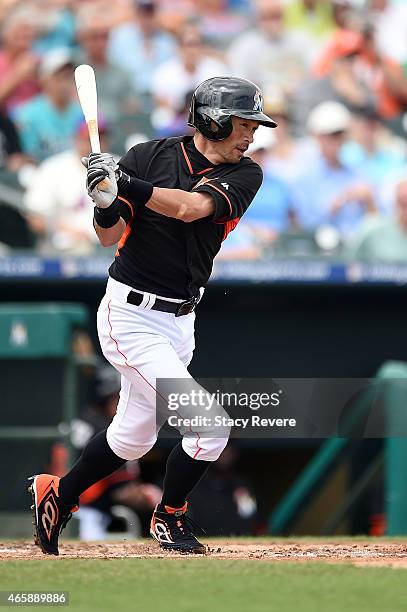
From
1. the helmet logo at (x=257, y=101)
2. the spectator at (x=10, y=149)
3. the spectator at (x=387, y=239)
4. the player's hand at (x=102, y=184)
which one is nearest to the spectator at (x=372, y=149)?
the spectator at (x=387, y=239)

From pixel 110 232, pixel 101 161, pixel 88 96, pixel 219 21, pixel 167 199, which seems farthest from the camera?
pixel 219 21

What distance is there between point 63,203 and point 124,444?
4.60m

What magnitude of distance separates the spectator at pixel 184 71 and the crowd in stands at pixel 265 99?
0.5 inches

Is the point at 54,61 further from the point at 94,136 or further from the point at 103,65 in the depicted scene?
the point at 94,136

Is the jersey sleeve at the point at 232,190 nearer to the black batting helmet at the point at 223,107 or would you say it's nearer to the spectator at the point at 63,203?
the black batting helmet at the point at 223,107

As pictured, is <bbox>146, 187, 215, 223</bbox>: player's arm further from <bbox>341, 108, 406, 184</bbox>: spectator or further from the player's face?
<bbox>341, 108, 406, 184</bbox>: spectator

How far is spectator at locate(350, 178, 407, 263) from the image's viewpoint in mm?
8172

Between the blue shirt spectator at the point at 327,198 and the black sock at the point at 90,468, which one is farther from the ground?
the black sock at the point at 90,468

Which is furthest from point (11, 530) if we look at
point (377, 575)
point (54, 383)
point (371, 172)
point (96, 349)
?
point (371, 172)

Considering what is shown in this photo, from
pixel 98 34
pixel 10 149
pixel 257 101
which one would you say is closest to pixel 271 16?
pixel 98 34

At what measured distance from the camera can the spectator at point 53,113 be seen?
9.56 metres

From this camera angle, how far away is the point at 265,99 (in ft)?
31.2

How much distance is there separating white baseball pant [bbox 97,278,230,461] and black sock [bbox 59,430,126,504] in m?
0.04

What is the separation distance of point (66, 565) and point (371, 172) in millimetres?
6260
